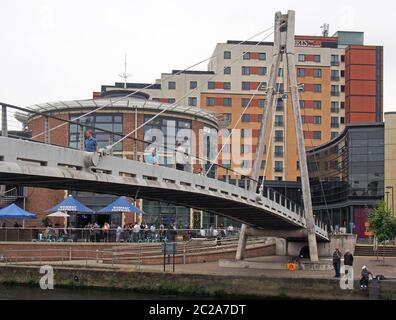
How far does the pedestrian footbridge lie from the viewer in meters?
18.0

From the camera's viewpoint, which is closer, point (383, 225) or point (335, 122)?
point (383, 225)

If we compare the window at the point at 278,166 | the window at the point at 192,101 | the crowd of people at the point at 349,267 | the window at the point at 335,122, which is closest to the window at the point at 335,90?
the window at the point at 335,122

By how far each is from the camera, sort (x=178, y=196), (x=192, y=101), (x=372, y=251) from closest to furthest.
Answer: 1. (x=178, y=196)
2. (x=372, y=251)
3. (x=192, y=101)

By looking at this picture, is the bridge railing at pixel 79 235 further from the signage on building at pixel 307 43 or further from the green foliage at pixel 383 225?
the signage on building at pixel 307 43

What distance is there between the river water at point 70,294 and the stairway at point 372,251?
72.4ft

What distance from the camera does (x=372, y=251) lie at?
4884 centimetres

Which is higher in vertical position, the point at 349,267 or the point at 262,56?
the point at 262,56

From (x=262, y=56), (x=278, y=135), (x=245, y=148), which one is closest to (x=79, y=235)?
(x=245, y=148)

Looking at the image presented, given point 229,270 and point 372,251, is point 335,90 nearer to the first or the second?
point 372,251

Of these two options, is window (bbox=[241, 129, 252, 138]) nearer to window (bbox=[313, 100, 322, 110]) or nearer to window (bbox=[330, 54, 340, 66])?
window (bbox=[313, 100, 322, 110])

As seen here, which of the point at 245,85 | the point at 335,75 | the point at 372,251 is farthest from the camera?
the point at 335,75

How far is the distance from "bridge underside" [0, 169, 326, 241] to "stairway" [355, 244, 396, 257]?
8.39m

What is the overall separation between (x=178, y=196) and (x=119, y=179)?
5.70 meters

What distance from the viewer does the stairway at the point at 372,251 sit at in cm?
4833
